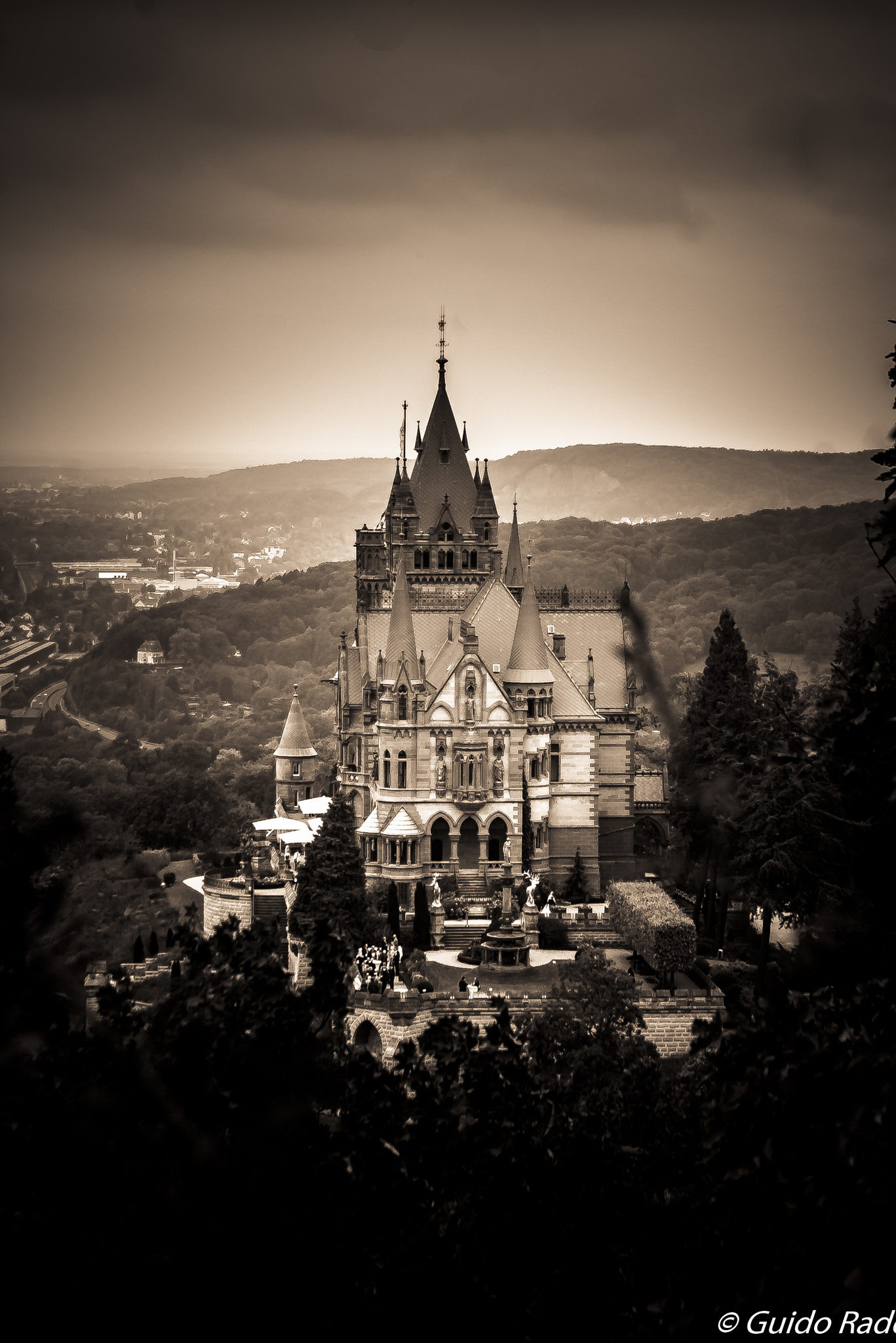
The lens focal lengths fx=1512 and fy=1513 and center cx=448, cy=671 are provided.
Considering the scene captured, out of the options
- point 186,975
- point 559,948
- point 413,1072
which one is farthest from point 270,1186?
point 559,948

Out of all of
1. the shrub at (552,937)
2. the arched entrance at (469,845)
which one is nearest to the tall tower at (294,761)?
the arched entrance at (469,845)

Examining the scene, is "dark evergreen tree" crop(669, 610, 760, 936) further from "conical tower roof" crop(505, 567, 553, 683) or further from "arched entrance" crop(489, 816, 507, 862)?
"arched entrance" crop(489, 816, 507, 862)

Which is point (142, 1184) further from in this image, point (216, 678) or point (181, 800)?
point (216, 678)

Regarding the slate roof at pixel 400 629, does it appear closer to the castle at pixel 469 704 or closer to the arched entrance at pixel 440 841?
the castle at pixel 469 704

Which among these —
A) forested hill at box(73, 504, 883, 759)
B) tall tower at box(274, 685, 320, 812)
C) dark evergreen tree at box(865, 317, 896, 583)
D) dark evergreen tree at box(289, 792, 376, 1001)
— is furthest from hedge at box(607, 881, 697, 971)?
forested hill at box(73, 504, 883, 759)

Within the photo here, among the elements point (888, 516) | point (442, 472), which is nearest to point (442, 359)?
point (442, 472)

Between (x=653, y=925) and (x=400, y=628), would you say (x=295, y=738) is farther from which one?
(x=653, y=925)

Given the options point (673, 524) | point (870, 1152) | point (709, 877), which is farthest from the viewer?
point (673, 524)
